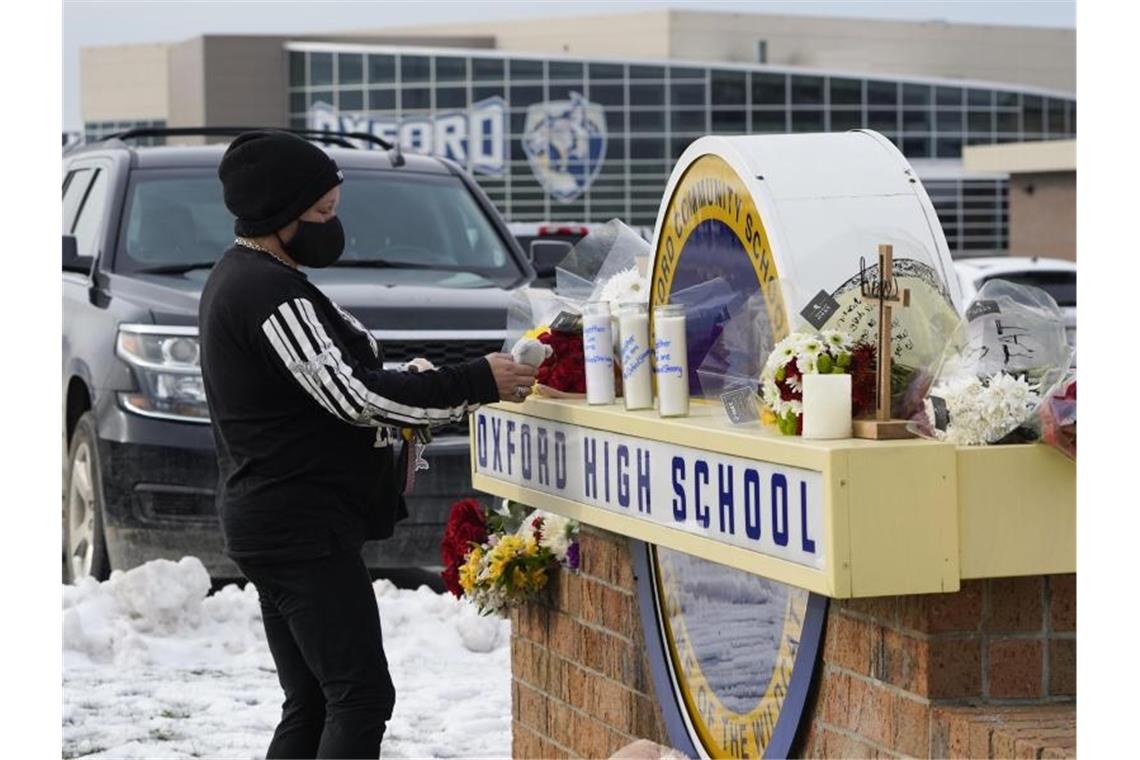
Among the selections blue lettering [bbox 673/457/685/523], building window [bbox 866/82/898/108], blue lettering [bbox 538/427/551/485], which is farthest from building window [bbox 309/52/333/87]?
blue lettering [bbox 673/457/685/523]

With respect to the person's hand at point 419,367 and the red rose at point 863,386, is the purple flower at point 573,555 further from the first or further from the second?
the red rose at point 863,386

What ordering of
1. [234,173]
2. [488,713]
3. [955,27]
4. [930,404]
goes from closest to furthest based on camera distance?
[930,404] → [234,173] → [488,713] → [955,27]

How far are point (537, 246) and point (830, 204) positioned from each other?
5408mm

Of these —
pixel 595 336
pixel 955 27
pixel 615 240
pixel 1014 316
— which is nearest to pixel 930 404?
pixel 1014 316

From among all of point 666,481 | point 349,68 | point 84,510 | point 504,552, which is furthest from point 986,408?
point 349,68

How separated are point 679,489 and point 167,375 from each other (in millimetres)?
4846

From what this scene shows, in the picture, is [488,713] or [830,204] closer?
[830,204]

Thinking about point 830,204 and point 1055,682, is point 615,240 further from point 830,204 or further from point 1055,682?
point 1055,682

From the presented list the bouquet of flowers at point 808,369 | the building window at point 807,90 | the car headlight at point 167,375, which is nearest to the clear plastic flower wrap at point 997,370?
the bouquet of flowers at point 808,369

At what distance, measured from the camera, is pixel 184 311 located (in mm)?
8555

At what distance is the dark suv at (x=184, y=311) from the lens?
27.7 feet

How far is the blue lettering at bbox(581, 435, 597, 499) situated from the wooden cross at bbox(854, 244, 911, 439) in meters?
0.92

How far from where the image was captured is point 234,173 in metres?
4.58

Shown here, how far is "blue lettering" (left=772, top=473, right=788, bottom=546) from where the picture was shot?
3.59 metres
